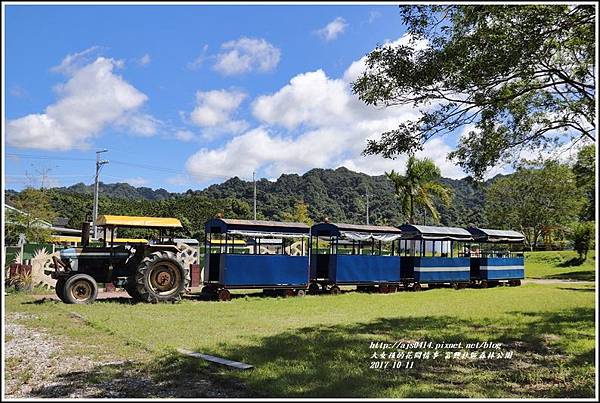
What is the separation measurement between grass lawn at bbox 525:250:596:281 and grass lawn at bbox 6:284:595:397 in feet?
50.4

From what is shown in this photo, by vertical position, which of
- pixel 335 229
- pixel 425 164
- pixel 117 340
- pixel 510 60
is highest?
pixel 425 164

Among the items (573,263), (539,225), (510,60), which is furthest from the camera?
(539,225)

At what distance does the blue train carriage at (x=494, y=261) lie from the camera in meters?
22.3

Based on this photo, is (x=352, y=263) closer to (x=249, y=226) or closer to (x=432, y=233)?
(x=432, y=233)

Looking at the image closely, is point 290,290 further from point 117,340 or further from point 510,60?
point 510,60

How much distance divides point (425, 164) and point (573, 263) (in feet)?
38.1

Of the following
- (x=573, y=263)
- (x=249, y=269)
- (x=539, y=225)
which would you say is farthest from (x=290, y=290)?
(x=539, y=225)

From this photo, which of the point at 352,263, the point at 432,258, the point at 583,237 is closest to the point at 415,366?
the point at 352,263

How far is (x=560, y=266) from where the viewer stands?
109 feet

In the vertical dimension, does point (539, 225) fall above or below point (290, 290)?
above

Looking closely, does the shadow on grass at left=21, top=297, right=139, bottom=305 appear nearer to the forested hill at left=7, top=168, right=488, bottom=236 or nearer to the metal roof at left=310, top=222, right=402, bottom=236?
the metal roof at left=310, top=222, right=402, bottom=236

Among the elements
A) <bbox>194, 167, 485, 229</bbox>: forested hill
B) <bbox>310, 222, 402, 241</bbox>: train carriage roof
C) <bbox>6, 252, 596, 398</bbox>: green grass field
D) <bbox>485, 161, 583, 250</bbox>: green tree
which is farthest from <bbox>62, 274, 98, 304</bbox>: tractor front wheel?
<bbox>194, 167, 485, 229</bbox>: forested hill

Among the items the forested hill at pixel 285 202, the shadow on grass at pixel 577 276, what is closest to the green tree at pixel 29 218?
the forested hill at pixel 285 202

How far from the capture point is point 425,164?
95.3ft
